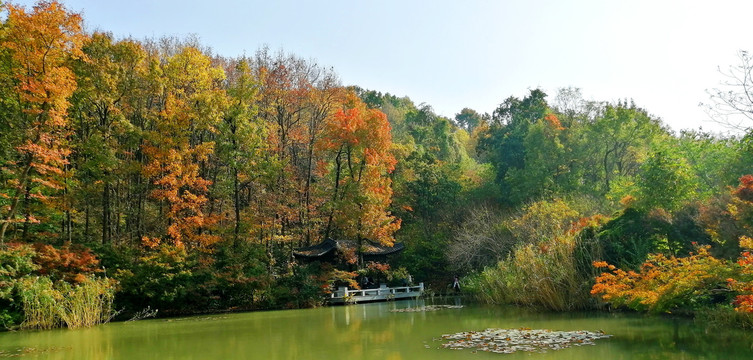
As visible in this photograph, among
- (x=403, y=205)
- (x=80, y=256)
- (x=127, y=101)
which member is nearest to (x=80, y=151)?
(x=127, y=101)

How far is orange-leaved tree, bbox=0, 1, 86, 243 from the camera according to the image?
525 inches

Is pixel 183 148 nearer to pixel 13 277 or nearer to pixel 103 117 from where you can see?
pixel 103 117

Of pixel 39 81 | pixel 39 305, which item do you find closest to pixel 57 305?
pixel 39 305

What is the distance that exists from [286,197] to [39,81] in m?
9.41

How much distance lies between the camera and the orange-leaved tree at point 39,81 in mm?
13344

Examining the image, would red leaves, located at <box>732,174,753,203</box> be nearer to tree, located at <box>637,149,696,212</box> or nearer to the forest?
the forest

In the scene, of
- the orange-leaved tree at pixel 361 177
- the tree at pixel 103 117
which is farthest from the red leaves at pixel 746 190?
the tree at pixel 103 117

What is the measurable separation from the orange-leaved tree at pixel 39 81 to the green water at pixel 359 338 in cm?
430

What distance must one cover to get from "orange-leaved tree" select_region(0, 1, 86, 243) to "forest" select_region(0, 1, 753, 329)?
61 mm

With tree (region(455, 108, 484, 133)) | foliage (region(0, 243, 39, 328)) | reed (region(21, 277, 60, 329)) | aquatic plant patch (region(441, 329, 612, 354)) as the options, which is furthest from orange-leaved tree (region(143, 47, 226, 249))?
tree (region(455, 108, 484, 133))

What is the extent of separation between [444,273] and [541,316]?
11638mm

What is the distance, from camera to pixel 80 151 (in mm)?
16219

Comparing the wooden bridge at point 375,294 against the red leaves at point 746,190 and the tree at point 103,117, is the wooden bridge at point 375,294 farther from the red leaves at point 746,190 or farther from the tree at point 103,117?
the red leaves at point 746,190

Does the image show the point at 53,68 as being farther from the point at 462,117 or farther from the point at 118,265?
the point at 462,117
